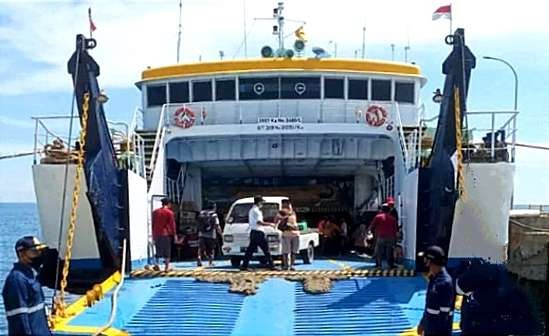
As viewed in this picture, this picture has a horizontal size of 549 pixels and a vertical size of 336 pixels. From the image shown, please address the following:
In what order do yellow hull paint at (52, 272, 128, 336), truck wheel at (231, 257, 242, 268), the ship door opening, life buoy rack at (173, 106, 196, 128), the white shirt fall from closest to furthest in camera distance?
1. yellow hull paint at (52, 272, 128, 336)
2. the white shirt
3. truck wheel at (231, 257, 242, 268)
4. life buoy rack at (173, 106, 196, 128)
5. the ship door opening

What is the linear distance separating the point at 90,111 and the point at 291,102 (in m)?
5.65

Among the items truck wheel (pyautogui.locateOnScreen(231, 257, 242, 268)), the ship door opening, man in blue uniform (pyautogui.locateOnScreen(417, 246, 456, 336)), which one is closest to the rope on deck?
truck wheel (pyautogui.locateOnScreen(231, 257, 242, 268))

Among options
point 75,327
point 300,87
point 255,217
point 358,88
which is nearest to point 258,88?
point 300,87

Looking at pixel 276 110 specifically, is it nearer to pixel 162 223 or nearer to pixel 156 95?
pixel 156 95

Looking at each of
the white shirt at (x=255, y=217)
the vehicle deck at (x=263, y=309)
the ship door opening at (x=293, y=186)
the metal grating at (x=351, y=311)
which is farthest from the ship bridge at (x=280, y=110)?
the metal grating at (x=351, y=311)

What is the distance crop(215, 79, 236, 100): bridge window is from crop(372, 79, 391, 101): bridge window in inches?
118

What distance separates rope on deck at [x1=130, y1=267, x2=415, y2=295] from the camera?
31.9 feet

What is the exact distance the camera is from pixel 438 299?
6305 millimetres

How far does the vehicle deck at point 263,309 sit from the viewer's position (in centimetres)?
783

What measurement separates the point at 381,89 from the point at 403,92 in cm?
58

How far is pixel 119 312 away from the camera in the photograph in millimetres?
8445

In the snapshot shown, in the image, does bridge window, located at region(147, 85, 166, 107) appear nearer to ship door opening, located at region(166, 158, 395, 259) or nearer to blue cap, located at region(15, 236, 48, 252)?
ship door opening, located at region(166, 158, 395, 259)

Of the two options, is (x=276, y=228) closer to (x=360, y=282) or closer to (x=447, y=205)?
(x=360, y=282)

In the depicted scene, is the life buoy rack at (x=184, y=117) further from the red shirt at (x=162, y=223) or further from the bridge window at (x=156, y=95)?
the red shirt at (x=162, y=223)
